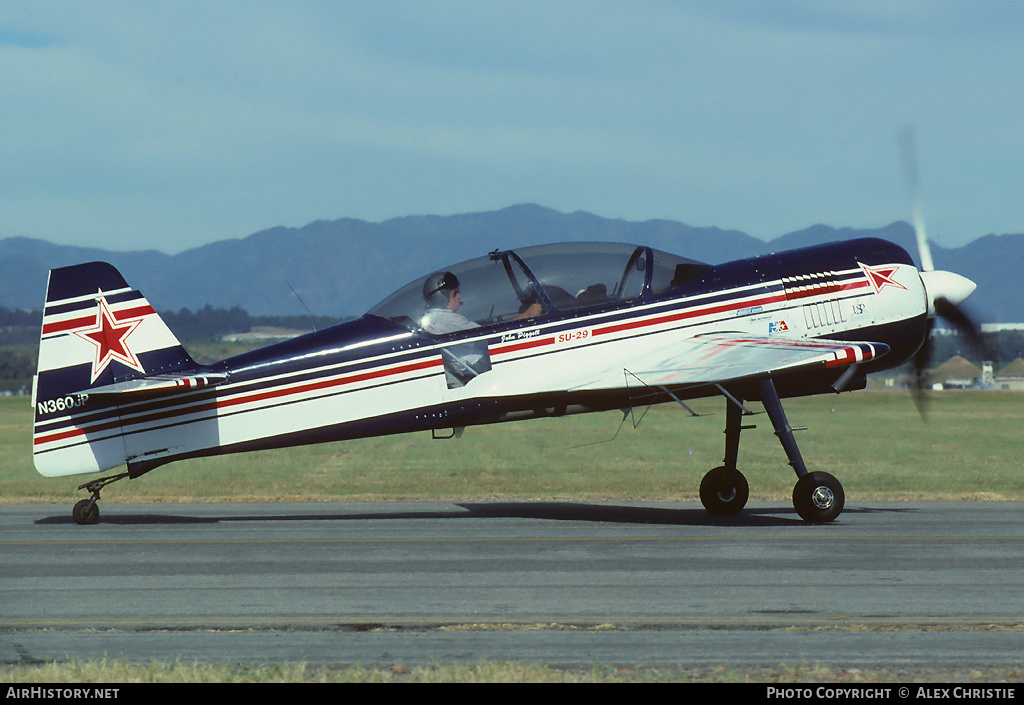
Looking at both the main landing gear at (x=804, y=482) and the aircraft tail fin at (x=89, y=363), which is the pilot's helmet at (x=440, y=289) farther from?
the main landing gear at (x=804, y=482)

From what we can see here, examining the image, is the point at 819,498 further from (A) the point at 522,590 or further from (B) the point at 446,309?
(A) the point at 522,590

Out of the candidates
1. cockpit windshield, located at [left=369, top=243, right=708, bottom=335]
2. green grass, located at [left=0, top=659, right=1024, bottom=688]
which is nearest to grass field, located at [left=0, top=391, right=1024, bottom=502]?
cockpit windshield, located at [left=369, top=243, right=708, bottom=335]

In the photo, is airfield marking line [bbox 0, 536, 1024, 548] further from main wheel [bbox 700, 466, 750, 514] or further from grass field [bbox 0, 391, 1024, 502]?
grass field [bbox 0, 391, 1024, 502]

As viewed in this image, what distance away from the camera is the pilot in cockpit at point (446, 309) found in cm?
1297

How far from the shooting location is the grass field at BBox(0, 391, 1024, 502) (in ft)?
61.3

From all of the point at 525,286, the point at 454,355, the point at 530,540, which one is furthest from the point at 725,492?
the point at 454,355

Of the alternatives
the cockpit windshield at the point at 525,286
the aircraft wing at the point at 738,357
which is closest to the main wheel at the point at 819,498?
the aircraft wing at the point at 738,357

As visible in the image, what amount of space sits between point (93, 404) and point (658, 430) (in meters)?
35.2

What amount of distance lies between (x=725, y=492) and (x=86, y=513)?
8.18m

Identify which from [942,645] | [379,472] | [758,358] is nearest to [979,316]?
[758,358]

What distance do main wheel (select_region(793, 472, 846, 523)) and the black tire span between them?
8612mm

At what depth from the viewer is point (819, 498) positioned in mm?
12297

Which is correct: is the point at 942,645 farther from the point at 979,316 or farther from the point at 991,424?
the point at 991,424

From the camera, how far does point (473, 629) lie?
7086 millimetres
